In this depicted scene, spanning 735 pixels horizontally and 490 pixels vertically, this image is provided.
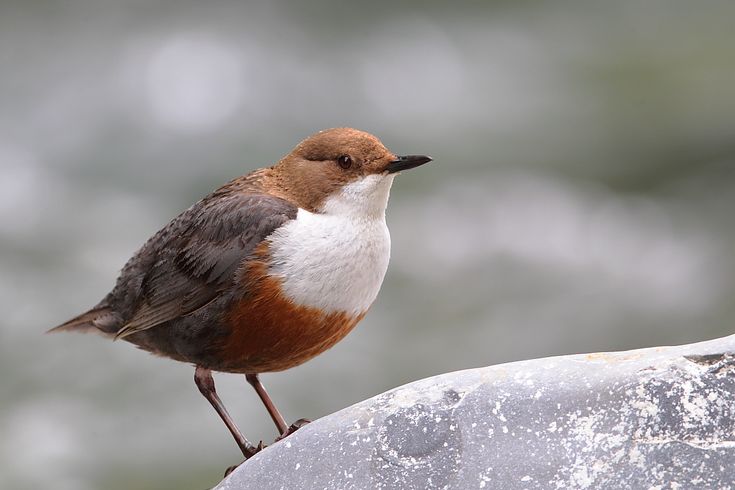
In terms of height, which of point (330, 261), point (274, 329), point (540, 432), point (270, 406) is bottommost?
point (540, 432)

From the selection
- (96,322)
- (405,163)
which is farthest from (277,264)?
(96,322)

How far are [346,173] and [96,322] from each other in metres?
1.35

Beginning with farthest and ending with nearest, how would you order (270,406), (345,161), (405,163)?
(270,406)
(345,161)
(405,163)

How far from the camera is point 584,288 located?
8195mm

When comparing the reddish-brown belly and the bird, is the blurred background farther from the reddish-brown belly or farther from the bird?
the reddish-brown belly

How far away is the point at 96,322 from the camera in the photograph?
182 inches

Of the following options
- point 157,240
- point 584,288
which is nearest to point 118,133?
point 584,288

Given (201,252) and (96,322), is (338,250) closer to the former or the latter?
(201,252)

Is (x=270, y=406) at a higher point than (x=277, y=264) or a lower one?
lower

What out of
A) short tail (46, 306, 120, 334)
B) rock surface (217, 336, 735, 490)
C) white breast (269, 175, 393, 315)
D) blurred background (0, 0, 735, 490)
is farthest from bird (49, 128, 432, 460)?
blurred background (0, 0, 735, 490)

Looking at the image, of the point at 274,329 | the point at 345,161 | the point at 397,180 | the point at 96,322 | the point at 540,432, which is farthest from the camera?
the point at 397,180

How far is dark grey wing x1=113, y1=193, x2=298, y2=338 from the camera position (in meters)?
3.95

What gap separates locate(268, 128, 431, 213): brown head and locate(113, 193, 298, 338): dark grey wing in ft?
0.35

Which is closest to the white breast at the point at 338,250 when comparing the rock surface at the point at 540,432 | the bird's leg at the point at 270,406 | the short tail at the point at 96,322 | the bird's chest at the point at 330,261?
the bird's chest at the point at 330,261
